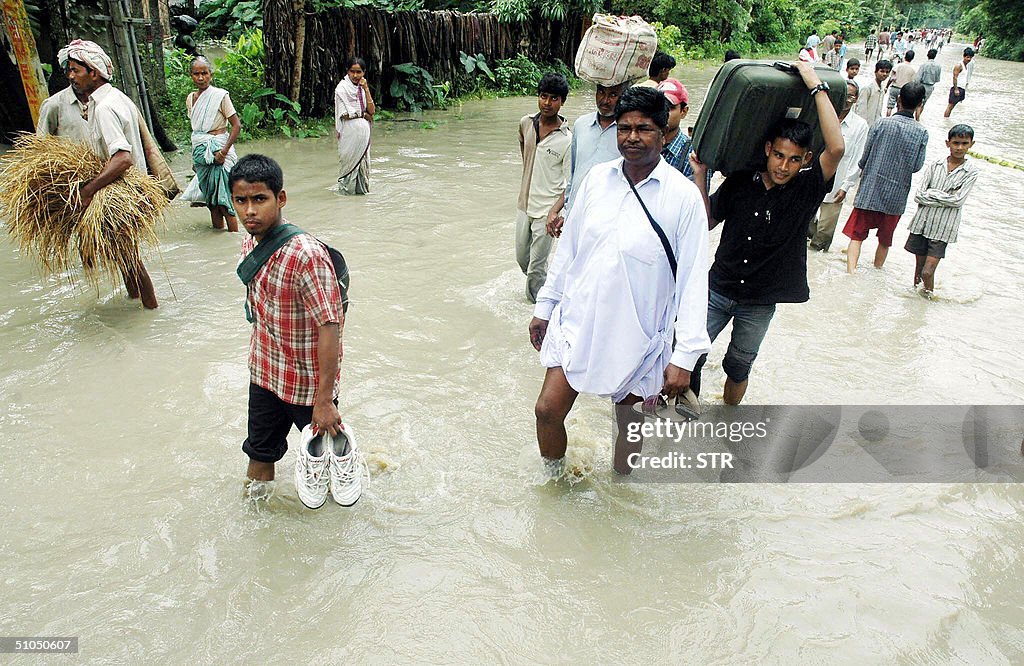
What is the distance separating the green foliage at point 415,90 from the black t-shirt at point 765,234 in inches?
407

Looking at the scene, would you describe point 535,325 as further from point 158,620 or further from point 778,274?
point 158,620

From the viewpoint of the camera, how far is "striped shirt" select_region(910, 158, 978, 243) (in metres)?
5.30

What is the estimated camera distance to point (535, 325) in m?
2.97

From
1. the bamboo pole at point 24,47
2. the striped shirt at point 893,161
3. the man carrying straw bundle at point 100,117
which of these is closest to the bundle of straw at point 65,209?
the man carrying straw bundle at point 100,117

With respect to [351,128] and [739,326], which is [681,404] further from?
[351,128]

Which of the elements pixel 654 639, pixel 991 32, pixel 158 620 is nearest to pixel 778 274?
pixel 654 639

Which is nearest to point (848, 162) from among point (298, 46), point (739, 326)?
point (739, 326)

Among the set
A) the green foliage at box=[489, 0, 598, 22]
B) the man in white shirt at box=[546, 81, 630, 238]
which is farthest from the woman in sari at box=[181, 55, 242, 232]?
the green foliage at box=[489, 0, 598, 22]

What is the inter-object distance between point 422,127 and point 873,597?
10.3 meters

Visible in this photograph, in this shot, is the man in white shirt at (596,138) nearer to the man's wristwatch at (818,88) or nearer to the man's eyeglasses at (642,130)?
the man's wristwatch at (818,88)

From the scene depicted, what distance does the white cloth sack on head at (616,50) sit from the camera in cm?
368

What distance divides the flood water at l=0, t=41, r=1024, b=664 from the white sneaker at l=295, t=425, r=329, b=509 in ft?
0.78

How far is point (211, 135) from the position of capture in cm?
608

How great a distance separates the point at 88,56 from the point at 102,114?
0.34 meters
